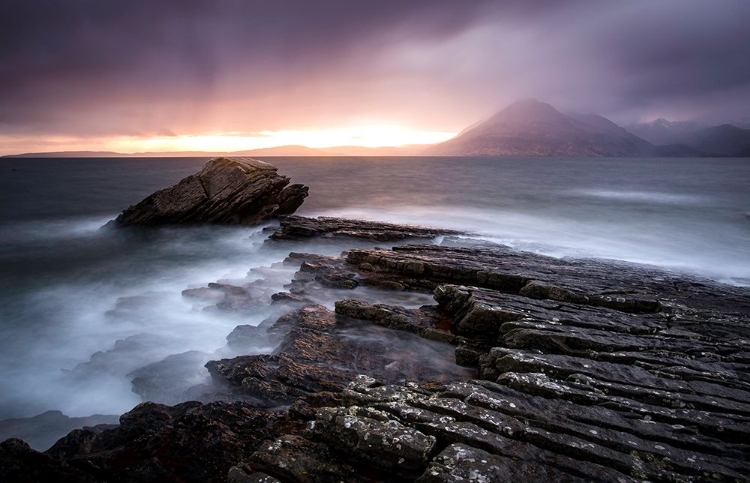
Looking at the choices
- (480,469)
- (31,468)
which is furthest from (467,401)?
(31,468)

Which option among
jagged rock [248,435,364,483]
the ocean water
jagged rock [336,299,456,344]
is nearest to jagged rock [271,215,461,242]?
the ocean water

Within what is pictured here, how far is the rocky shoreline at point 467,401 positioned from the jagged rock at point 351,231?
1138 centimetres

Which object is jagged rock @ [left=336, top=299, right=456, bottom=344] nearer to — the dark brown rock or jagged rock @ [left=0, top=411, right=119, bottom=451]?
the dark brown rock

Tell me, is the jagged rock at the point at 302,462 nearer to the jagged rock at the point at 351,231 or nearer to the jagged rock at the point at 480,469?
the jagged rock at the point at 480,469

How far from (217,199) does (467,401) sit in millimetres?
26746

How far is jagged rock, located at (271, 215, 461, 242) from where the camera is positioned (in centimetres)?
2298

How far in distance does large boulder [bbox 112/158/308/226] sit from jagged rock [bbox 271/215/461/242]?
5.11 m

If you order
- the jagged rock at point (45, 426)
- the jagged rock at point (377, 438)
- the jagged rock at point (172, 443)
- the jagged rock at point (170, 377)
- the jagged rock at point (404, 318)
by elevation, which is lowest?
the jagged rock at point (45, 426)

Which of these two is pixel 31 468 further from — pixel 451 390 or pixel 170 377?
pixel 451 390

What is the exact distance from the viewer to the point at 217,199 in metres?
Result: 28.4

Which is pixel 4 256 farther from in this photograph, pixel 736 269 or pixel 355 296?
pixel 736 269

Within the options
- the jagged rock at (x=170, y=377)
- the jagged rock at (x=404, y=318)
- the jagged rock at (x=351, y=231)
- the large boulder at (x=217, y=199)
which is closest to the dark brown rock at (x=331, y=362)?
the jagged rock at (x=404, y=318)

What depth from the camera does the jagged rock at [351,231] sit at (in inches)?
905

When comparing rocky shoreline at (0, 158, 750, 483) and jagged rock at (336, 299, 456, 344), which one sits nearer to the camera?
rocky shoreline at (0, 158, 750, 483)
